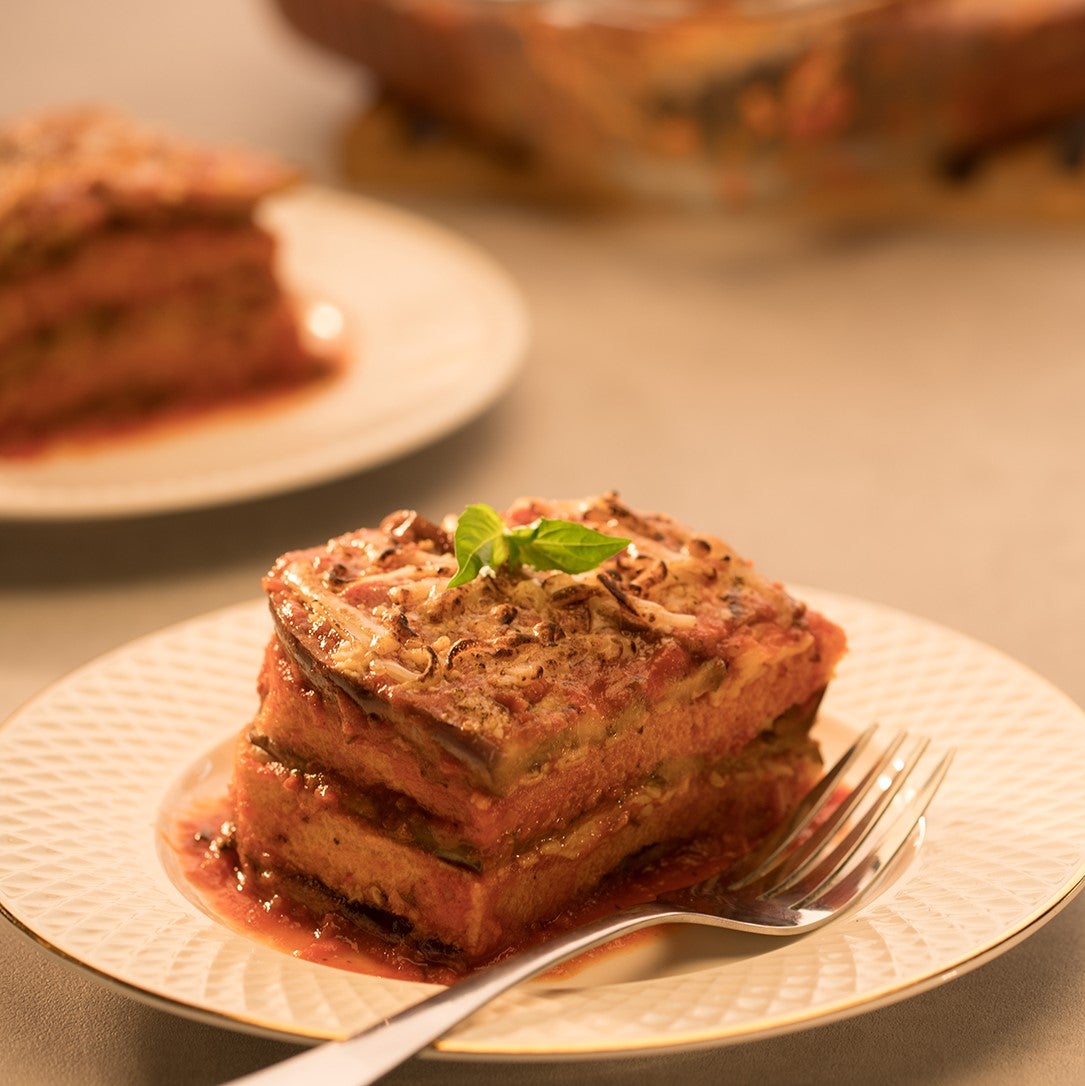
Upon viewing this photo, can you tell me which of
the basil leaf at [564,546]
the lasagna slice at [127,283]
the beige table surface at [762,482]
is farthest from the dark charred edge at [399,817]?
the lasagna slice at [127,283]

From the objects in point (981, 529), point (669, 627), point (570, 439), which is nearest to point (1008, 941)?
point (669, 627)

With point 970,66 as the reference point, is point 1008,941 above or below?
below

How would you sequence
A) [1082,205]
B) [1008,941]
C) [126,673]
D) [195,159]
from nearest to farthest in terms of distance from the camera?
[1008,941]
[126,673]
[195,159]
[1082,205]

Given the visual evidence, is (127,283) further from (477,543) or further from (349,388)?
(477,543)

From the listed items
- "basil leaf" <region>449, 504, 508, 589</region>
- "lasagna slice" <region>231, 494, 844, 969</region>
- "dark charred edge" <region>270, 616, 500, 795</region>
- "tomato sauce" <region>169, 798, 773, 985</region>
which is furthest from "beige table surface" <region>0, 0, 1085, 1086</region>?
"basil leaf" <region>449, 504, 508, 589</region>

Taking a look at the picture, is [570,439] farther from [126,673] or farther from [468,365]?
[126,673]

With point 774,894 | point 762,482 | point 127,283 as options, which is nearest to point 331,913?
point 774,894

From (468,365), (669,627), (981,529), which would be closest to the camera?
(669,627)
